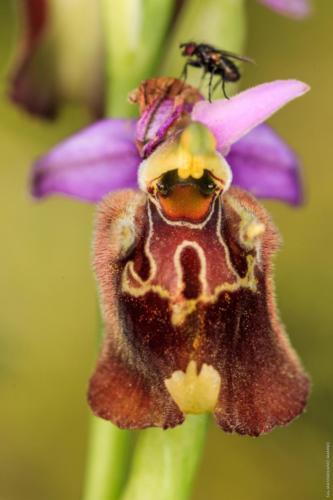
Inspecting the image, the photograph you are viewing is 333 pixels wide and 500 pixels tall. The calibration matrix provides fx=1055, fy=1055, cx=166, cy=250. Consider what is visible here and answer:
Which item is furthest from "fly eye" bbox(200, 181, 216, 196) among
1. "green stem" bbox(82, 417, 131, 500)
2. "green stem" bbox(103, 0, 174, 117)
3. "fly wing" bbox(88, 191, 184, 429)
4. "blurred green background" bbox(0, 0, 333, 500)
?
"blurred green background" bbox(0, 0, 333, 500)

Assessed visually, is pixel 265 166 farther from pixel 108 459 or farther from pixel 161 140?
pixel 108 459

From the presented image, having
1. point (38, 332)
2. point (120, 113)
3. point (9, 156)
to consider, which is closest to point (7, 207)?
point (9, 156)

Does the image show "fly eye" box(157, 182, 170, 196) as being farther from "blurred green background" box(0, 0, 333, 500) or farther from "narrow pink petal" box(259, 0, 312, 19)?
"blurred green background" box(0, 0, 333, 500)

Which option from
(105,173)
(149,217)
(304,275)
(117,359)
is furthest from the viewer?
(304,275)

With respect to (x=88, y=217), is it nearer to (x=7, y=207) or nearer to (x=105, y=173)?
(x=7, y=207)

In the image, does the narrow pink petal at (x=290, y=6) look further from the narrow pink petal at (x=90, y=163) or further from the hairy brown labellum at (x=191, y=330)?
the hairy brown labellum at (x=191, y=330)

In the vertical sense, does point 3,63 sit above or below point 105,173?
above

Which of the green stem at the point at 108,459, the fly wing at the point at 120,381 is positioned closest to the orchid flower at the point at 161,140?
the fly wing at the point at 120,381
